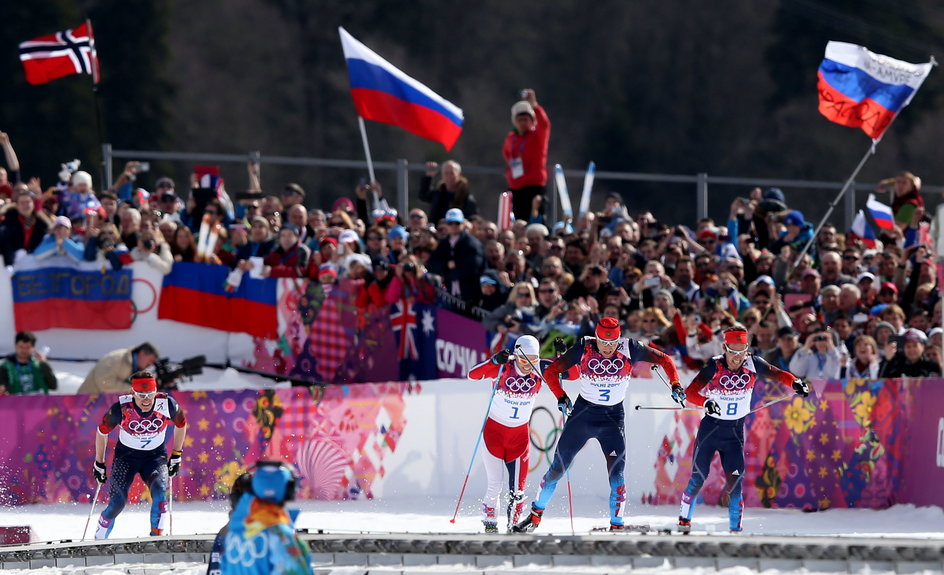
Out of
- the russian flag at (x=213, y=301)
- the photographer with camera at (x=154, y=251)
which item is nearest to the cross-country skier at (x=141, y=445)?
Result: the russian flag at (x=213, y=301)

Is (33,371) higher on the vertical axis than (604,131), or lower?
lower

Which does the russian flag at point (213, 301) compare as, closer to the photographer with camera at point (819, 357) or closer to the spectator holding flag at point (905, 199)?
the photographer with camera at point (819, 357)

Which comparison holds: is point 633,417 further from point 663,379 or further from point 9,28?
point 9,28

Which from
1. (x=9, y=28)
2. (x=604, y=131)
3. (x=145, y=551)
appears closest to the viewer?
(x=145, y=551)

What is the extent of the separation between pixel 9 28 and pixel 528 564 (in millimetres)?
31823

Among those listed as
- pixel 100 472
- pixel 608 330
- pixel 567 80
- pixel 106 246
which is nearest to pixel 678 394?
pixel 608 330

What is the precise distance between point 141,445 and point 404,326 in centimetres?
443

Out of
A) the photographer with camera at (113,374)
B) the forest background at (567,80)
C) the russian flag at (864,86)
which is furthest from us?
the forest background at (567,80)

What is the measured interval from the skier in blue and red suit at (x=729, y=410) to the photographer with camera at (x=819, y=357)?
1852 mm

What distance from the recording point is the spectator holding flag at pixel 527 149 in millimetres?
19266

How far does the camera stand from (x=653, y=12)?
1981 inches

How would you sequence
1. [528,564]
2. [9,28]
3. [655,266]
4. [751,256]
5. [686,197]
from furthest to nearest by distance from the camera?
1. [686,197]
2. [9,28]
3. [751,256]
4. [655,266]
5. [528,564]

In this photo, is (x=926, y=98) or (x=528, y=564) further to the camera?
(x=926, y=98)

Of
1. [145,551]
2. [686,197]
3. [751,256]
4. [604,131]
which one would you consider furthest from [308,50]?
[145,551]
